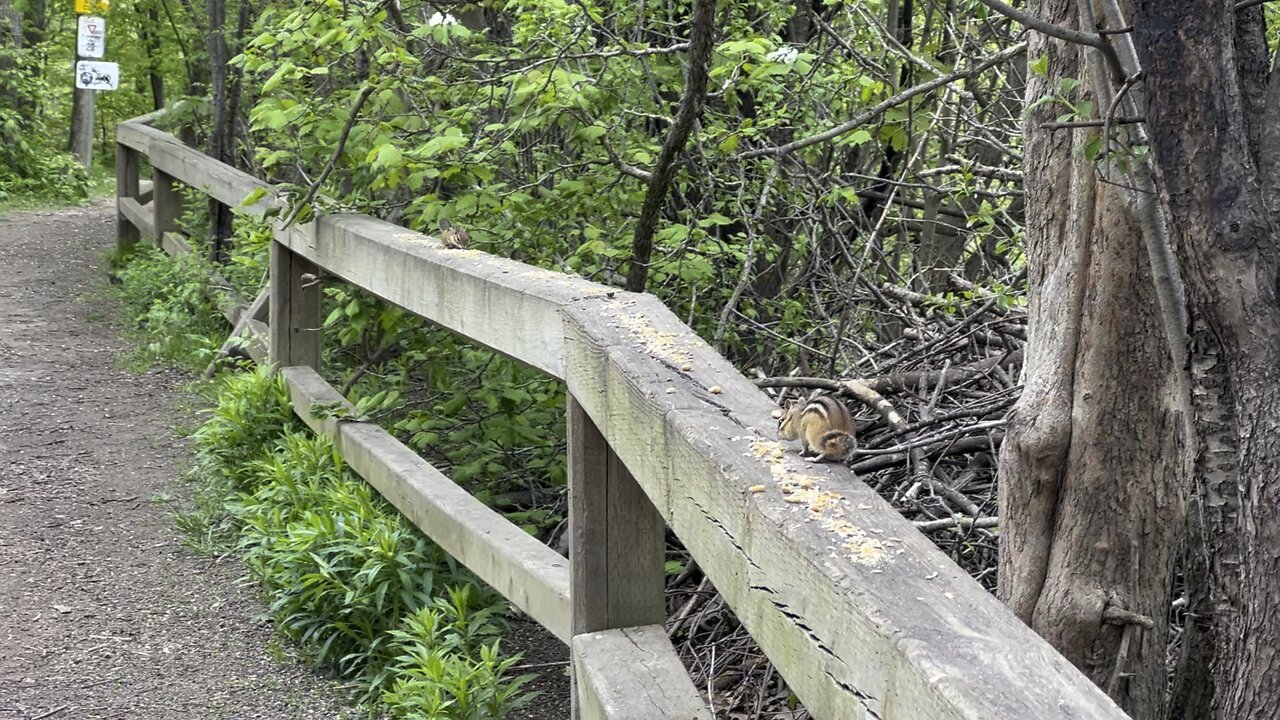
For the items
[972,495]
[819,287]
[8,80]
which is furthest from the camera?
[8,80]

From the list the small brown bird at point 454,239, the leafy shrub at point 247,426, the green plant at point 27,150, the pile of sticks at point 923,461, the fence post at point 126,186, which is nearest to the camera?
the pile of sticks at point 923,461

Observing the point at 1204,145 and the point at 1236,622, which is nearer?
the point at 1204,145

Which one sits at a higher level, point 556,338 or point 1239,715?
point 556,338

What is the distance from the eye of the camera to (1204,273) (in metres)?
2.01

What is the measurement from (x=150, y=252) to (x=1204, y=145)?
1024 cm

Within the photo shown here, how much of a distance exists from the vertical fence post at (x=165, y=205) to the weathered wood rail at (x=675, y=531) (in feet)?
20.5

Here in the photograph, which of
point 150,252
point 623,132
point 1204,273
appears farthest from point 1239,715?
point 150,252

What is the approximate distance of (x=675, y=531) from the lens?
2172 mm

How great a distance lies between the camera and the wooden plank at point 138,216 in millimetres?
11102

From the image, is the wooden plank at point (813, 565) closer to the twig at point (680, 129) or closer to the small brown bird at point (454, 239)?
the small brown bird at point (454, 239)

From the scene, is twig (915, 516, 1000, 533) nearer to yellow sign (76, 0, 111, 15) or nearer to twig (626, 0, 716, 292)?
twig (626, 0, 716, 292)

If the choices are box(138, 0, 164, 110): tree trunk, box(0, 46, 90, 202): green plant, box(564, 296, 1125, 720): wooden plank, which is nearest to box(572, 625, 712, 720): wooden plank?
box(564, 296, 1125, 720): wooden plank

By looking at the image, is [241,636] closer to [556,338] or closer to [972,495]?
[556,338]

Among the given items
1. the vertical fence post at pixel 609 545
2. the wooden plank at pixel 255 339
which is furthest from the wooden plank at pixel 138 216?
the vertical fence post at pixel 609 545
